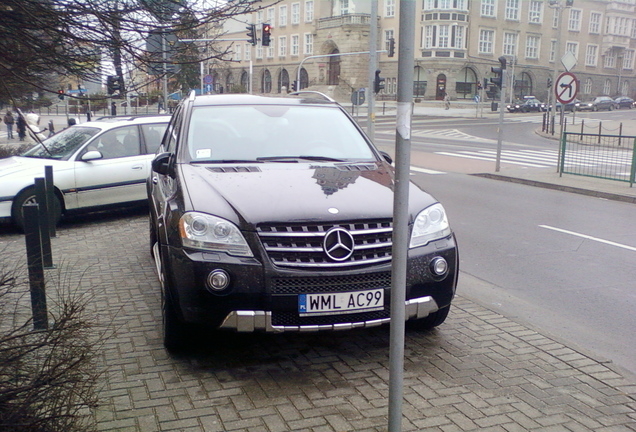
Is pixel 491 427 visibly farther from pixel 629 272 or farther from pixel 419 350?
pixel 629 272

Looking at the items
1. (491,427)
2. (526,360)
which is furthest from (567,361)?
(491,427)

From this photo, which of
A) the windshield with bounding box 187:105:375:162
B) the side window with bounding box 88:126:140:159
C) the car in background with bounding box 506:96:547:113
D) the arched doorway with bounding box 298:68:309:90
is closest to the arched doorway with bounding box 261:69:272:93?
the arched doorway with bounding box 298:68:309:90

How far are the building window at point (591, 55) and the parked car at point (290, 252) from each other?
94304mm

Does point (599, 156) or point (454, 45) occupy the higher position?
point (454, 45)

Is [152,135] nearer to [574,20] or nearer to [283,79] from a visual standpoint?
[283,79]

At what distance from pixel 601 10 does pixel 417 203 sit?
96.8m

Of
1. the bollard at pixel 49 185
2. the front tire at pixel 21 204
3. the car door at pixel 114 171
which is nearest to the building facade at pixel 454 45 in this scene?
the car door at pixel 114 171

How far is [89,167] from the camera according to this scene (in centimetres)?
1064

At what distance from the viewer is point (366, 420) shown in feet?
12.8

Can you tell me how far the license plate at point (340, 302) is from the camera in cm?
436

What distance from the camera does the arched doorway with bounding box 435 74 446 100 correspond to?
7594 centimetres

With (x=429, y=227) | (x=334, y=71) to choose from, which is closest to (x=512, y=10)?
(x=334, y=71)

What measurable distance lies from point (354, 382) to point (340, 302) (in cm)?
54

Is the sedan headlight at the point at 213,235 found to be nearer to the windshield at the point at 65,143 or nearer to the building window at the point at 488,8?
the windshield at the point at 65,143
